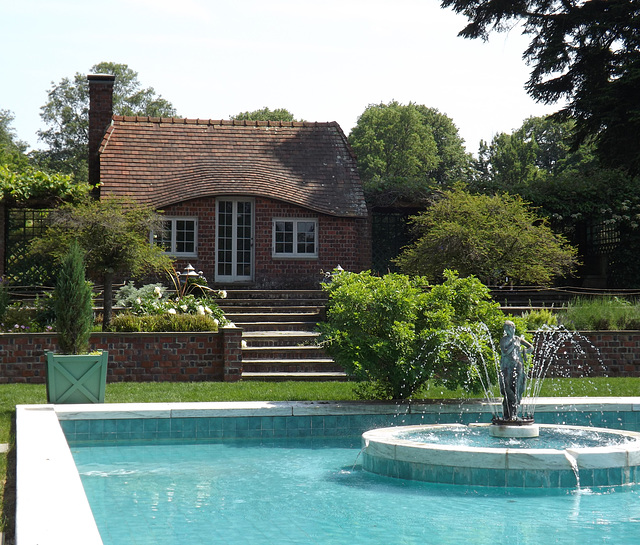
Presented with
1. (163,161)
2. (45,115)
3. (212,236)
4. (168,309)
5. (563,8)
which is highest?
(45,115)

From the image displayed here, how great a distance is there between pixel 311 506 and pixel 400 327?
11.6 feet

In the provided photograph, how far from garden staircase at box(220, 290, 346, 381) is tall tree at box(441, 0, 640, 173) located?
321 inches

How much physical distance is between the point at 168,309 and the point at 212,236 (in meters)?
5.37

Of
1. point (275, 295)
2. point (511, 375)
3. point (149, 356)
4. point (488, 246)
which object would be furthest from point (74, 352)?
point (488, 246)

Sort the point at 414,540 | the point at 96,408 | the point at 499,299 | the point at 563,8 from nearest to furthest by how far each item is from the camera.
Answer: the point at 414,540
the point at 96,408
the point at 499,299
the point at 563,8

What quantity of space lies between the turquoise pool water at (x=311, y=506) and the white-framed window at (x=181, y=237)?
11974 mm

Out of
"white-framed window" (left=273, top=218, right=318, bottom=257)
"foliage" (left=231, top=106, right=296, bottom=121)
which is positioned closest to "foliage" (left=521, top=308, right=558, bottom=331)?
"white-framed window" (left=273, top=218, right=318, bottom=257)

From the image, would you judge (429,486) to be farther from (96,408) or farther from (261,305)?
(261,305)

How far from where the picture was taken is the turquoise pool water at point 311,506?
213 inches

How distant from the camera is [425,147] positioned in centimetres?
5378

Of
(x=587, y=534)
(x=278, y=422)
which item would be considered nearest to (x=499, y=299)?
(x=278, y=422)

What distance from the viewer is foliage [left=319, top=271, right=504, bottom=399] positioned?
952 centimetres

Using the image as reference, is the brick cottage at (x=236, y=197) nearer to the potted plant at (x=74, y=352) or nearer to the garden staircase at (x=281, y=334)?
the garden staircase at (x=281, y=334)

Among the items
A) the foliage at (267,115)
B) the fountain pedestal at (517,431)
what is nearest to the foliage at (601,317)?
the fountain pedestal at (517,431)
